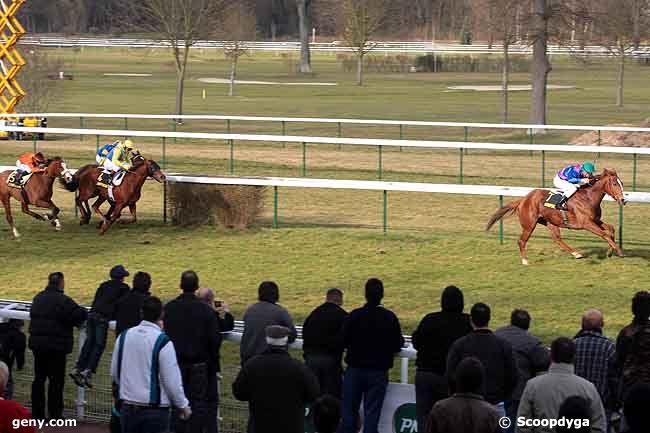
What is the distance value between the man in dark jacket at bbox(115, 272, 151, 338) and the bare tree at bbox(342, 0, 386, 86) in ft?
149

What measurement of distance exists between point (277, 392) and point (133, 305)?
6.39 feet

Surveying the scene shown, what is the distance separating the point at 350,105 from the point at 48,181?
97.1 ft

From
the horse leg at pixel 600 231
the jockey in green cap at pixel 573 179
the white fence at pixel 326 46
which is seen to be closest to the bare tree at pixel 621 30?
the jockey in green cap at pixel 573 179

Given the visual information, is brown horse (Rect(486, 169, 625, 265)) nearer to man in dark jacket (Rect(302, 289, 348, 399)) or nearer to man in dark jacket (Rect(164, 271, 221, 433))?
man in dark jacket (Rect(302, 289, 348, 399))

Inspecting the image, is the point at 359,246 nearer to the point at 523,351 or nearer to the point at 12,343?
the point at 12,343

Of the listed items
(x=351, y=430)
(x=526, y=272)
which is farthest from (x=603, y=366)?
(x=526, y=272)

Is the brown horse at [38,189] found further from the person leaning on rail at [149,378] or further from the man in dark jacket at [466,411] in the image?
the man in dark jacket at [466,411]

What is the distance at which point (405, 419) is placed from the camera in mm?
7504

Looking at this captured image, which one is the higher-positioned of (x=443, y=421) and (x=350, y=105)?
(x=350, y=105)

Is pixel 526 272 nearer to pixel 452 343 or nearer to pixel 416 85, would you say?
pixel 452 343

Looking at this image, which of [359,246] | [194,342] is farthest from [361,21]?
[194,342]

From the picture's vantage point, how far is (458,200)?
19.8 meters

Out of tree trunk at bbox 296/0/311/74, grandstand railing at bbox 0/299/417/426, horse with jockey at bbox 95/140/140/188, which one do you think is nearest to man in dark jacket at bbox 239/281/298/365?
grandstand railing at bbox 0/299/417/426

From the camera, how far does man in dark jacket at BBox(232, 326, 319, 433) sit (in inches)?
242
